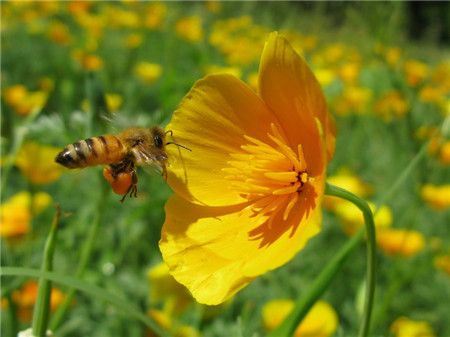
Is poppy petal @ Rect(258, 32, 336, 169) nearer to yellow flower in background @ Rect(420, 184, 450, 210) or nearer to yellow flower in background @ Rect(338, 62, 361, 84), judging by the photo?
yellow flower in background @ Rect(420, 184, 450, 210)

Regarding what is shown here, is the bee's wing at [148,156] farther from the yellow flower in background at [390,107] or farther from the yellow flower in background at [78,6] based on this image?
the yellow flower in background at [78,6]

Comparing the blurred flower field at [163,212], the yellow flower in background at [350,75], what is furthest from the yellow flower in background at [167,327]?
the yellow flower in background at [350,75]

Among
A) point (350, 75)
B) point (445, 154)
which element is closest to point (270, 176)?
point (445, 154)

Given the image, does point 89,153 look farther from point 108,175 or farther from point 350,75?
point 350,75

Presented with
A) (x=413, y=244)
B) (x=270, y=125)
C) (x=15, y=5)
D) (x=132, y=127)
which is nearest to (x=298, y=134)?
(x=270, y=125)

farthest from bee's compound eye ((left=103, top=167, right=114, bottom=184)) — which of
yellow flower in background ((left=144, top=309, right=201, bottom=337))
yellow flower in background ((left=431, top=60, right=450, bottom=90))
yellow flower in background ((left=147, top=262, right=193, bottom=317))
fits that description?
yellow flower in background ((left=431, top=60, right=450, bottom=90))

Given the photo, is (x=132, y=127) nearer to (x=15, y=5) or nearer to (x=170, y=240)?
(x=170, y=240)
